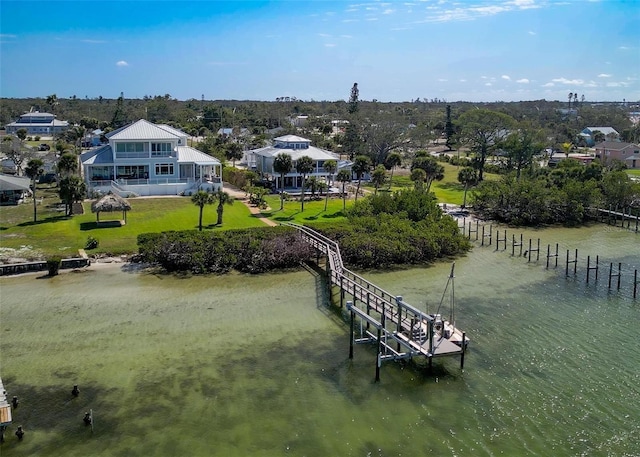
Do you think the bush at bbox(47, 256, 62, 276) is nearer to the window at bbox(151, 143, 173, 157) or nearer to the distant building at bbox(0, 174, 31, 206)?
the distant building at bbox(0, 174, 31, 206)

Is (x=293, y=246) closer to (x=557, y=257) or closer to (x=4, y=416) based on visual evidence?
(x=557, y=257)

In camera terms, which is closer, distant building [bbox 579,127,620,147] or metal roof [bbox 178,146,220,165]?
metal roof [bbox 178,146,220,165]

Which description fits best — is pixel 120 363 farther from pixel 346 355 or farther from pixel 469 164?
pixel 469 164

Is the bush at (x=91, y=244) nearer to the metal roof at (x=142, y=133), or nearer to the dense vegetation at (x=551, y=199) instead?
the metal roof at (x=142, y=133)

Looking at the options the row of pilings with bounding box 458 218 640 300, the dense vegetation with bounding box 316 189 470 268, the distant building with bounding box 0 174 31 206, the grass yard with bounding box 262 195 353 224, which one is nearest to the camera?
the row of pilings with bounding box 458 218 640 300

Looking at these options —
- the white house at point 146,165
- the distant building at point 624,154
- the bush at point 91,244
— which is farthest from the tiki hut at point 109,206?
the distant building at point 624,154

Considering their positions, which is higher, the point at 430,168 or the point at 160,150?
the point at 160,150

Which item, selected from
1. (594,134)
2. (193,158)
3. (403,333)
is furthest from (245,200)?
(594,134)

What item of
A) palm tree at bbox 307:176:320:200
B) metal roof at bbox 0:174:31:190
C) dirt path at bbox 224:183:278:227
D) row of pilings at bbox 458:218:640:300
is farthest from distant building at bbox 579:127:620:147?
metal roof at bbox 0:174:31:190
